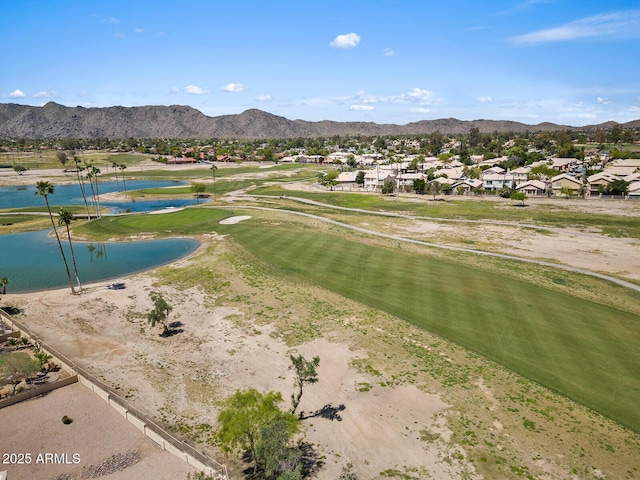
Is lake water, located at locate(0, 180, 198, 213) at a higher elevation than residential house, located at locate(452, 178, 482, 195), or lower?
lower

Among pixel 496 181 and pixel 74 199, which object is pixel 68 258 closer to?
pixel 74 199

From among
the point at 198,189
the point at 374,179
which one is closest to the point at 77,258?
the point at 198,189

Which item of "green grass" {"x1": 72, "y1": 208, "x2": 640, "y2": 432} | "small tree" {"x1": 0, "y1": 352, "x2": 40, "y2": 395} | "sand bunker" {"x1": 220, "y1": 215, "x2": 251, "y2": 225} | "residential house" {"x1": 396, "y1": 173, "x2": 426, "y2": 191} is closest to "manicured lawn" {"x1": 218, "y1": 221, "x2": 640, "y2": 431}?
"green grass" {"x1": 72, "y1": 208, "x2": 640, "y2": 432}

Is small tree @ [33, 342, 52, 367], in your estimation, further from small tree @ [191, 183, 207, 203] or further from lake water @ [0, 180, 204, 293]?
small tree @ [191, 183, 207, 203]

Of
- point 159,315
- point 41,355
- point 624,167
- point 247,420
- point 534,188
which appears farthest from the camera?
point 624,167

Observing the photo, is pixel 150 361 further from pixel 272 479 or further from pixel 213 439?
pixel 272 479
